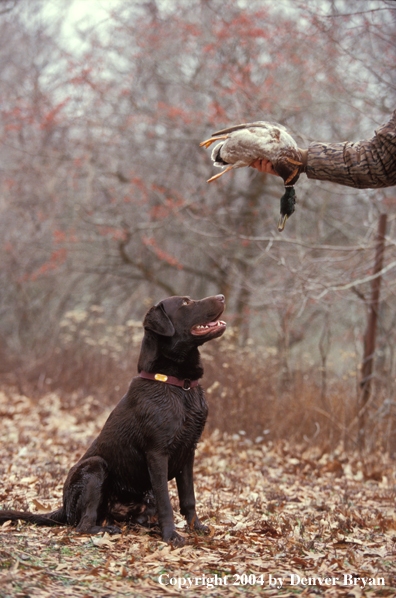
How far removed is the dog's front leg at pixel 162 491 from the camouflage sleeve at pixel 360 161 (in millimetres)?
2098

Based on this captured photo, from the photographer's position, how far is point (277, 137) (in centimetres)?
343

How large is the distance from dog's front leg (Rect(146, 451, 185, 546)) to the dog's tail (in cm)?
83

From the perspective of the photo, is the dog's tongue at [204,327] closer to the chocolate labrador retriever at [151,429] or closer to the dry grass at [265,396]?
the chocolate labrador retriever at [151,429]

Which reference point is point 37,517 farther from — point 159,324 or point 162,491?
point 159,324

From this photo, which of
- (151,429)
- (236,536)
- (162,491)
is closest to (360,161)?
(151,429)

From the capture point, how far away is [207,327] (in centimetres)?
405

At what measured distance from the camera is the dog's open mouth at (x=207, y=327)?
400 cm

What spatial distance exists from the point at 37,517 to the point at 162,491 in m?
1.03

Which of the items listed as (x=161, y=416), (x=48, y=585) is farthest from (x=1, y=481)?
(x=48, y=585)

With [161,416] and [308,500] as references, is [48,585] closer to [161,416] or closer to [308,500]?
[161,416]

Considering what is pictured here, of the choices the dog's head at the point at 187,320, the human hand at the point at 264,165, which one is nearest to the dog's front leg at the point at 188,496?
the dog's head at the point at 187,320

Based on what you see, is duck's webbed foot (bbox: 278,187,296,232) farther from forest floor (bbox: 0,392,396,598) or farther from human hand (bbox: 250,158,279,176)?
forest floor (bbox: 0,392,396,598)

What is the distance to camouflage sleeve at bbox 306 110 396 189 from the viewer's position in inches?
130

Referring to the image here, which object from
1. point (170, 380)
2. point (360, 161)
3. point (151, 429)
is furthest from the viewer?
point (170, 380)
